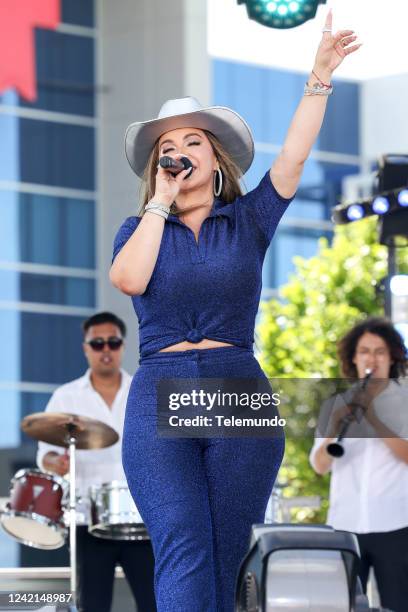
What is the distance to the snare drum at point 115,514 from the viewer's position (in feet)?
23.2

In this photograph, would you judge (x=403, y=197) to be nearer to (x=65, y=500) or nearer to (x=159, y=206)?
(x=65, y=500)

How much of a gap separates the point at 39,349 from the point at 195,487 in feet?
66.6

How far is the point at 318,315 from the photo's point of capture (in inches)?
700

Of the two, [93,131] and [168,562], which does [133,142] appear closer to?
[168,562]

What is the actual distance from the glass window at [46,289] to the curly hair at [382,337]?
1696 centimetres

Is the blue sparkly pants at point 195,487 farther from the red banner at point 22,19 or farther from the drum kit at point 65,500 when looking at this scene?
the red banner at point 22,19

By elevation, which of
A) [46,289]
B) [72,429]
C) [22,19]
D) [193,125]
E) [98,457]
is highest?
[22,19]

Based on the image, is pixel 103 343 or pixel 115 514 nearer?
pixel 115 514

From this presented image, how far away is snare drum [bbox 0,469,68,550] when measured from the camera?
24.6 feet

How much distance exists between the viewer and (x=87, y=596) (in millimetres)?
7078

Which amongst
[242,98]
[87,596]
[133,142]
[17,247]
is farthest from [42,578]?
[242,98]

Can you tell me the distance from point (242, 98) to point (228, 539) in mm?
22668

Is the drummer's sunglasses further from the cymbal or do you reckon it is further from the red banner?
the red banner

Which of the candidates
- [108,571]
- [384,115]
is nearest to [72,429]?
[108,571]
